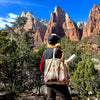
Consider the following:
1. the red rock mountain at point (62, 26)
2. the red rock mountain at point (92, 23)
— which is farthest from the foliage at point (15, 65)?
the red rock mountain at point (62, 26)

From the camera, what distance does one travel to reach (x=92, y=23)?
8469cm

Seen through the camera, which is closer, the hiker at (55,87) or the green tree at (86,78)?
the hiker at (55,87)

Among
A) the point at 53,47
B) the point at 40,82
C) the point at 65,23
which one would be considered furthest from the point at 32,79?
the point at 65,23

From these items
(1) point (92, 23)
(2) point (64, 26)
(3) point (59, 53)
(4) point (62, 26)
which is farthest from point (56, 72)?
(4) point (62, 26)

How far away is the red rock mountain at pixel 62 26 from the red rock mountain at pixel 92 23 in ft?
23.3

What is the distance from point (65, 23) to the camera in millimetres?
100875

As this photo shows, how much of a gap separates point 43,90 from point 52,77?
50.2 ft

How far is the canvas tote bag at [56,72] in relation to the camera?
79.2 inches

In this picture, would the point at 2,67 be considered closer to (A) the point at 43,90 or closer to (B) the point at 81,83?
(B) the point at 81,83

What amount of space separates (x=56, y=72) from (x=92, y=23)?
89.8m

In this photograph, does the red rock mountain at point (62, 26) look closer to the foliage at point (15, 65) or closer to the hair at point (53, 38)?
the foliage at point (15, 65)

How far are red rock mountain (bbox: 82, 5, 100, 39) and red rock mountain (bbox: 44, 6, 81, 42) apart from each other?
23.3ft

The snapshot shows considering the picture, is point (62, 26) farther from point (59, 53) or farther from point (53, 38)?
point (59, 53)

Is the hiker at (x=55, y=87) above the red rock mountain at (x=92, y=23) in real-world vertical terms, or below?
below
